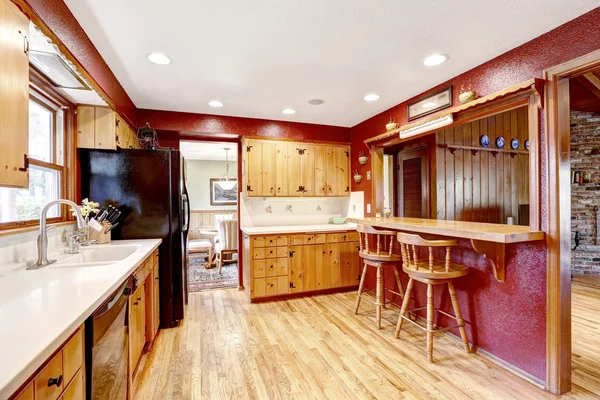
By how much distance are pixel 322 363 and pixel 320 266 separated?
164cm

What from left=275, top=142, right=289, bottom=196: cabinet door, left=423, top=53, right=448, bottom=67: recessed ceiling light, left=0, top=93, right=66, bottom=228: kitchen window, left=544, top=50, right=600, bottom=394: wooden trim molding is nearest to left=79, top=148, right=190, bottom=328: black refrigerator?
left=0, top=93, right=66, bottom=228: kitchen window

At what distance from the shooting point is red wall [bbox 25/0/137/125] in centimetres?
151

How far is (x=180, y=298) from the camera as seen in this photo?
2947mm

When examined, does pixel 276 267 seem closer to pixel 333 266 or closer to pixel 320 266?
pixel 320 266

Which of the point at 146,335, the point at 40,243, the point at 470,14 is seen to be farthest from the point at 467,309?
the point at 40,243

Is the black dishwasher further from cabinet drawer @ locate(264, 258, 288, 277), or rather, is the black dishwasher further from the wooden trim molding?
the wooden trim molding

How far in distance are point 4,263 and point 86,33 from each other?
4.92ft

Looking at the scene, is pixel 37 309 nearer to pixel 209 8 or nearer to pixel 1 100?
pixel 1 100

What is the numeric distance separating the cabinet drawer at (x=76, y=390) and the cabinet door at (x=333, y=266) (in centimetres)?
303

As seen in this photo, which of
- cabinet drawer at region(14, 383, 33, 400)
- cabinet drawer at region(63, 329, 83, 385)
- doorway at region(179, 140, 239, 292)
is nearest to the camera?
cabinet drawer at region(14, 383, 33, 400)

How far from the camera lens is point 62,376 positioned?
0.91 meters

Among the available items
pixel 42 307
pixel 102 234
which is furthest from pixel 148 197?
pixel 42 307

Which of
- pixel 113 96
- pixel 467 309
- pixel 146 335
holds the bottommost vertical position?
pixel 146 335

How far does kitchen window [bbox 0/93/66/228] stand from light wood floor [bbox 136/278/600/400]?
133 cm
